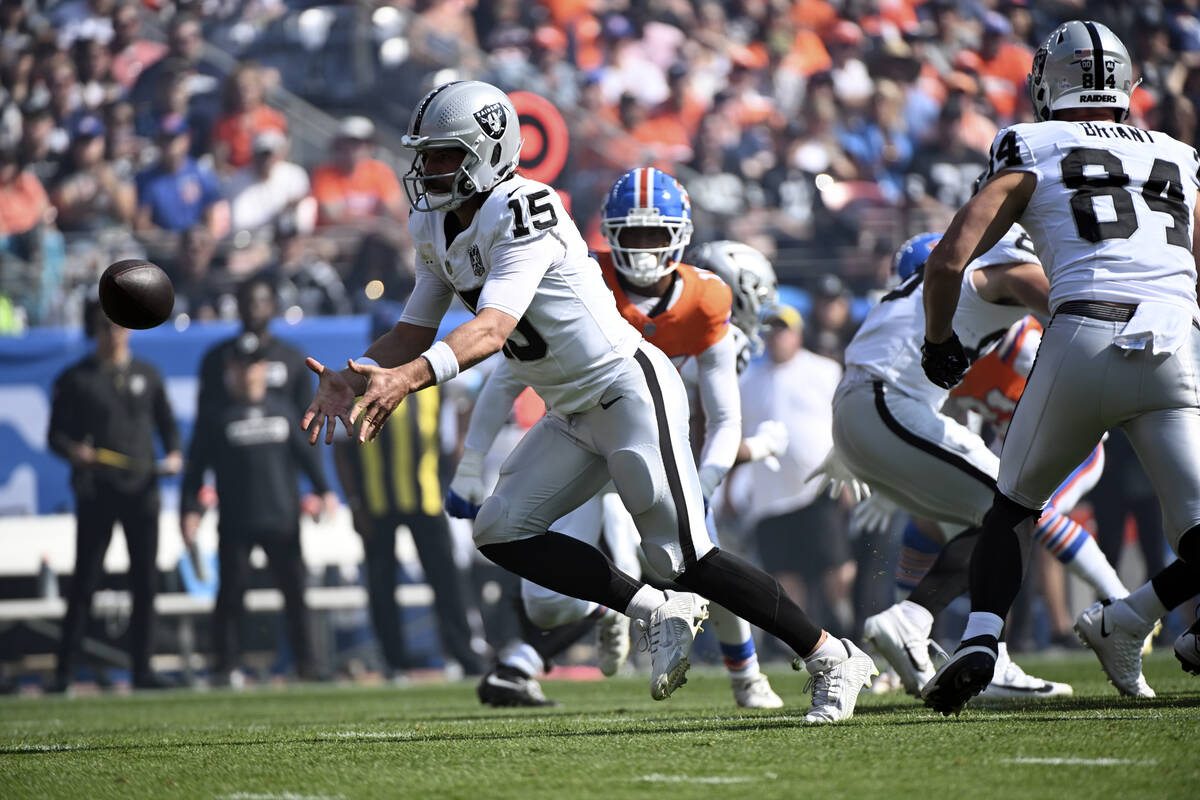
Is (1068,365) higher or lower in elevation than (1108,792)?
higher

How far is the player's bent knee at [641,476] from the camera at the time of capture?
4082mm

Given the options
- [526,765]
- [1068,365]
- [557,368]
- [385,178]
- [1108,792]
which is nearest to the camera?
[1108,792]

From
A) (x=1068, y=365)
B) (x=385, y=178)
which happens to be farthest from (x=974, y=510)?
(x=385, y=178)

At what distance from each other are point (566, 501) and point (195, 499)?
5.18 metres

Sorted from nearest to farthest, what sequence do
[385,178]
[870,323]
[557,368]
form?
1. [557,368]
2. [870,323]
3. [385,178]

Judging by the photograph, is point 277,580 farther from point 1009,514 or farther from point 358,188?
point 1009,514

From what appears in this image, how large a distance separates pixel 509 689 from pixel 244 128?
704 cm

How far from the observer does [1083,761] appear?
306 cm

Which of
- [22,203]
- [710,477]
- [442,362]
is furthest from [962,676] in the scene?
[22,203]

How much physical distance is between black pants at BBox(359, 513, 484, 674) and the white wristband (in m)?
5.45

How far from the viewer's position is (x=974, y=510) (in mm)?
4781

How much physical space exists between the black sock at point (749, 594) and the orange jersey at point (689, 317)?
1261 mm

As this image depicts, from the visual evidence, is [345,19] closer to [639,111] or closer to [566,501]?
[639,111]

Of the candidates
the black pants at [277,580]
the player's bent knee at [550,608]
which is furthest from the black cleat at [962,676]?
the black pants at [277,580]
